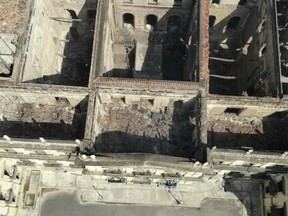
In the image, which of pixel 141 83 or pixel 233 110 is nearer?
pixel 141 83

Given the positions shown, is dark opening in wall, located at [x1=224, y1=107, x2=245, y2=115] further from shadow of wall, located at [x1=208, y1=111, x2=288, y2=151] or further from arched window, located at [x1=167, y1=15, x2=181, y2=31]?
arched window, located at [x1=167, y1=15, x2=181, y2=31]

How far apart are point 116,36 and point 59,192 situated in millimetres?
18544

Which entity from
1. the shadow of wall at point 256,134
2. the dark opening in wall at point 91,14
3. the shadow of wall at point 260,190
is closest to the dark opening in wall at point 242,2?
the shadow of wall at point 256,134

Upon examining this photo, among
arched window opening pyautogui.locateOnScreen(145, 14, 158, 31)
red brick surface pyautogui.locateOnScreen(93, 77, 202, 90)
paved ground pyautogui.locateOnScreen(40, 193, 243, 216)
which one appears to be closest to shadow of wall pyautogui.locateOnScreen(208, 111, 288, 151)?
red brick surface pyautogui.locateOnScreen(93, 77, 202, 90)

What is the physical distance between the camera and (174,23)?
40406 mm

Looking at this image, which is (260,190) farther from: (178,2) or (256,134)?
(178,2)

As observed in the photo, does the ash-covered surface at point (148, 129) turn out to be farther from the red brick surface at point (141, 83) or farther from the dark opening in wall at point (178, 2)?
the dark opening in wall at point (178, 2)

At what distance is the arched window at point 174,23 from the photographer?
1561 inches

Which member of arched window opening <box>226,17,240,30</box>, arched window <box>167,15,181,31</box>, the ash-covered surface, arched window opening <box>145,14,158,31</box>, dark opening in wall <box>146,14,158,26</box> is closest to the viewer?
the ash-covered surface

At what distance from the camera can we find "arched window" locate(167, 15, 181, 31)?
39.7 m

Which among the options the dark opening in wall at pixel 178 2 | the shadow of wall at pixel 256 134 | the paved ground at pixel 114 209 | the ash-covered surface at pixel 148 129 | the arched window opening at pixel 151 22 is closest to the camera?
the ash-covered surface at pixel 148 129

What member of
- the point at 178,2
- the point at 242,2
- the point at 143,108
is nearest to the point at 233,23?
the point at 242,2

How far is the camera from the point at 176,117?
33.1 metres

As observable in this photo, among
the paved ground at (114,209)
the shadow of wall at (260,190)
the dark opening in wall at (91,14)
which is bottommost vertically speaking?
the paved ground at (114,209)
